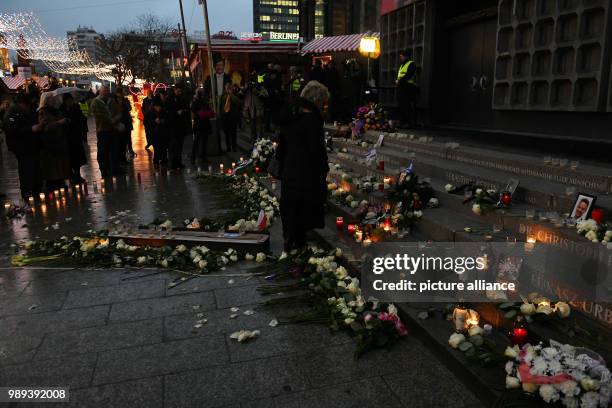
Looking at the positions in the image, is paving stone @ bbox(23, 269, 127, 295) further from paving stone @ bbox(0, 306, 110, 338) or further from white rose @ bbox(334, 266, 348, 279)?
white rose @ bbox(334, 266, 348, 279)

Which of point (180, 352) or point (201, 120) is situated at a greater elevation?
point (201, 120)

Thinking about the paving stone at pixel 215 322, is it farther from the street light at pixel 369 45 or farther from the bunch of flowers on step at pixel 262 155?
the street light at pixel 369 45

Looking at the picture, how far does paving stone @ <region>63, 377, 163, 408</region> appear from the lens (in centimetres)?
314

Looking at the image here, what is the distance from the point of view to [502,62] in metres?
8.78

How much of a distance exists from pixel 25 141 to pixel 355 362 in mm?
8606

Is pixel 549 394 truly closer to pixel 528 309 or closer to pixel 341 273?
pixel 528 309

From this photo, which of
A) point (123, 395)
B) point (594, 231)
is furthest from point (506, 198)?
point (123, 395)

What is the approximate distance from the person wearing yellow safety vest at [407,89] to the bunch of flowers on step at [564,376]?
8.99 m

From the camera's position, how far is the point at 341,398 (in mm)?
3139

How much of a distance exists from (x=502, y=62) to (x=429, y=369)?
276 inches

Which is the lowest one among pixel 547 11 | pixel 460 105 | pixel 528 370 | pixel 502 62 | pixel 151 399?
pixel 151 399

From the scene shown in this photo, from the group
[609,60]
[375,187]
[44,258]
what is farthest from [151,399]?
[609,60]

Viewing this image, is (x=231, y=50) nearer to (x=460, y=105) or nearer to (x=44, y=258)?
(x=460, y=105)

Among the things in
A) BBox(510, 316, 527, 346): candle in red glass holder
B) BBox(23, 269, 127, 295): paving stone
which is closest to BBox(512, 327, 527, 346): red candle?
BBox(510, 316, 527, 346): candle in red glass holder
